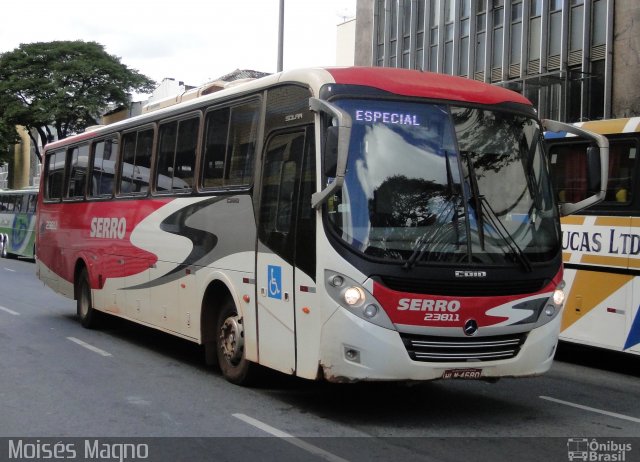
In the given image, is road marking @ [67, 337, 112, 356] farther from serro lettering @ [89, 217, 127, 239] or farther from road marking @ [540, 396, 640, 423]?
road marking @ [540, 396, 640, 423]

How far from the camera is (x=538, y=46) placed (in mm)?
28047

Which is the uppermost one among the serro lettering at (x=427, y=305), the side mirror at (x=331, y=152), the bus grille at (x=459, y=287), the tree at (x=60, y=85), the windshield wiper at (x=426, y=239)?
the tree at (x=60, y=85)

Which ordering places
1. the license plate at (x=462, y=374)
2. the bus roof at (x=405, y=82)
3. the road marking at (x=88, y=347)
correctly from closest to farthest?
the license plate at (x=462, y=374) → the bus roof at (x=405, y=82) → the road marking at (x=88, y=347)

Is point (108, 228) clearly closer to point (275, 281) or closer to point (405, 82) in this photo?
point (275, 281)

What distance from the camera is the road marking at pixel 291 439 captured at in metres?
6.37

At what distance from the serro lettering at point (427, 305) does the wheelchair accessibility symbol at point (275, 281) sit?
143 cm

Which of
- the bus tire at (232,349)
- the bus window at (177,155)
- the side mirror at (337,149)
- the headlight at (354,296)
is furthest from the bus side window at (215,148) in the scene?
the headlight at (354,296)

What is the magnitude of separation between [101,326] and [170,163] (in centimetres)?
443

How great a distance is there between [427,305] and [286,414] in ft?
5.61

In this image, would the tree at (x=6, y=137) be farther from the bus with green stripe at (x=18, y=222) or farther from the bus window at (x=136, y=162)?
the bus window at (x=136, y=162)

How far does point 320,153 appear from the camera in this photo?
7539mm

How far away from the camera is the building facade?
24.8m

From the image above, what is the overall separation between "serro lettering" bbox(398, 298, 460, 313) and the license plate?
51cm

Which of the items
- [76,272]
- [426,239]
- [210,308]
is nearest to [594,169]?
[426,239]
